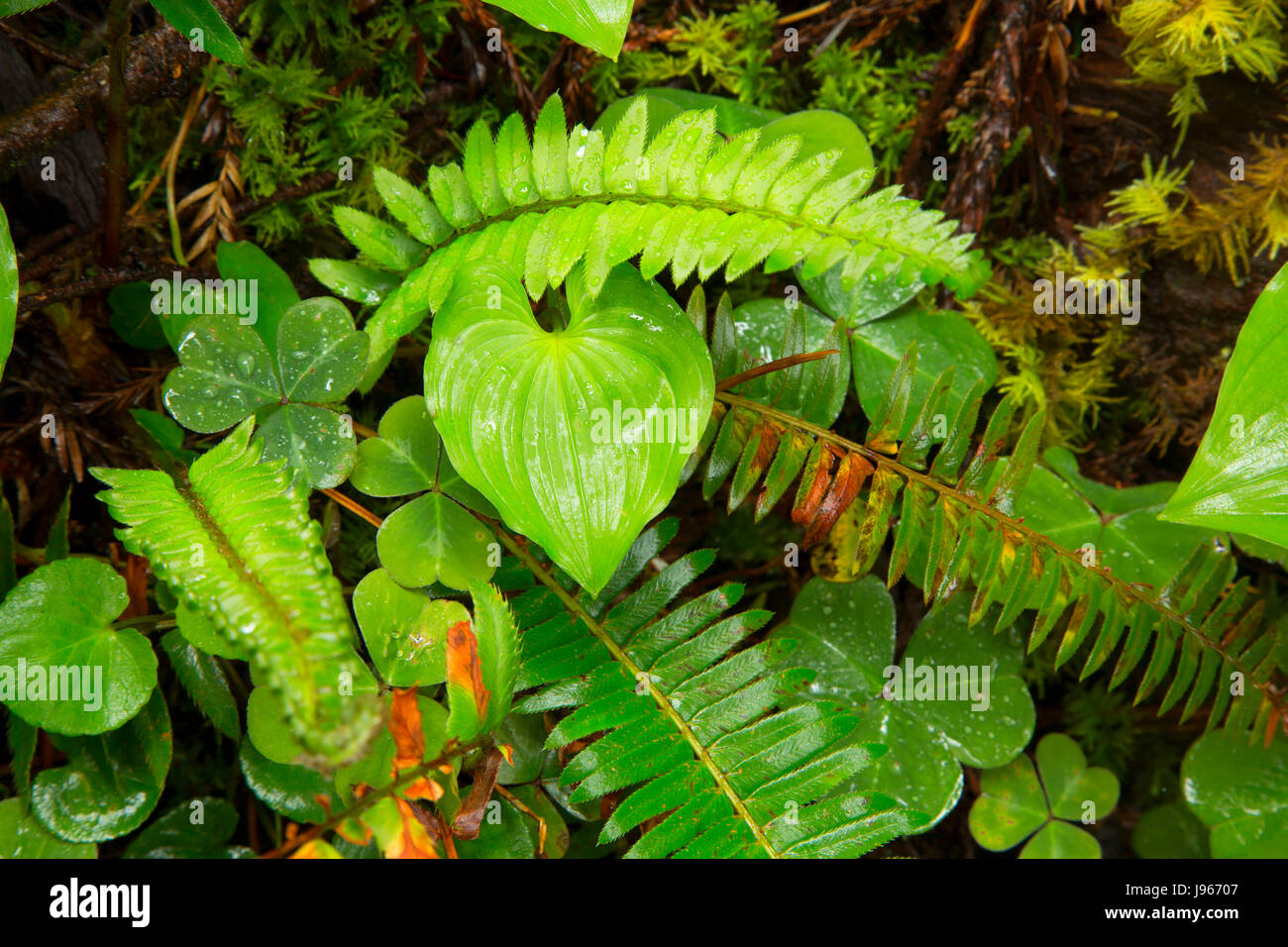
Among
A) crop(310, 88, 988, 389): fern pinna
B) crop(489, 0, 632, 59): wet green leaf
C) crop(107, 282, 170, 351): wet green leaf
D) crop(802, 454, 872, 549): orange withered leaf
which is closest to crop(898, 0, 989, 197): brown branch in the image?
crop(310, 88, 988, 389): fern pinna

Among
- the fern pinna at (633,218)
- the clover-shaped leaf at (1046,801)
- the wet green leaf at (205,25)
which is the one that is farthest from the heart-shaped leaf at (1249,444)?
the wet green leaf at (205,25)

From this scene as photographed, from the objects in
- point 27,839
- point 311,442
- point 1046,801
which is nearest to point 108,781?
point 27,839

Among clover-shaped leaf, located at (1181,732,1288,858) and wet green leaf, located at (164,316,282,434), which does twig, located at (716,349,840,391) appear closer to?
wet green leaf, located at (164,316,282,434)

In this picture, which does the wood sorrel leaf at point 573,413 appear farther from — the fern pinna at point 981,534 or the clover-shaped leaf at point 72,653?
the clover-shaped leaf at point 72,653

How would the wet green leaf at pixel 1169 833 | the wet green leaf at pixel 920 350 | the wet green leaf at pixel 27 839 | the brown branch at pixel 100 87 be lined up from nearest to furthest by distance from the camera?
the wet green leaf at pixel 27 839
the brown branch at pixel 100 87
the wet green leaf at pixel 920 350
the wet green leaf at pixel 1169 833

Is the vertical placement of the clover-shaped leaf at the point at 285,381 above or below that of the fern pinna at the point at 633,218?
below
